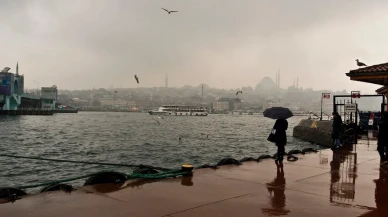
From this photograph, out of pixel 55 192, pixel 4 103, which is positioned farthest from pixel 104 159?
pixel 4 103

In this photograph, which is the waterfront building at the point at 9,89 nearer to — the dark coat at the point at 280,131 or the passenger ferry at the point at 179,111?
the passenger ferry at the point at 179,111

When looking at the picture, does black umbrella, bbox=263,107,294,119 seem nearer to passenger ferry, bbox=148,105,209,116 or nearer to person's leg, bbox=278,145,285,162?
person's leg, bbox=278,145,285,162

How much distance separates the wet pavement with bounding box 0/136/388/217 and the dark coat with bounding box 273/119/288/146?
2.02 meters

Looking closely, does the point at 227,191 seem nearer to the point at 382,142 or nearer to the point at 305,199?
the point at 305,199

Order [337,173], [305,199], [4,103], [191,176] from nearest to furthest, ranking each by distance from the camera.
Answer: [305,199] → [191,176] → [337,173] → [4,103]

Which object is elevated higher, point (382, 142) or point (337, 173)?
point (382, 142)

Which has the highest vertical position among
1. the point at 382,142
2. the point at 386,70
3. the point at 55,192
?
the point at 386,70

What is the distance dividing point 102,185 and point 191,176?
7.45 ft

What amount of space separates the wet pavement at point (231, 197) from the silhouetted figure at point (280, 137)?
5.94 ft

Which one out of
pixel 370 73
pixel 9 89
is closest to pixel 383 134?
pixel 370 73

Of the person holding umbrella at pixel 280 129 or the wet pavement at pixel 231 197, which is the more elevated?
the person holding umbrella at pixel 280 129

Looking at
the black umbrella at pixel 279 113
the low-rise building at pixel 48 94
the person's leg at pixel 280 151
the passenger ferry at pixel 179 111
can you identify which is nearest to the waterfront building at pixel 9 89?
the low-rise building at pixel 48 94

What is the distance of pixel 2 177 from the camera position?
1736cm

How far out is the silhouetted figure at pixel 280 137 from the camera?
1140 cm
